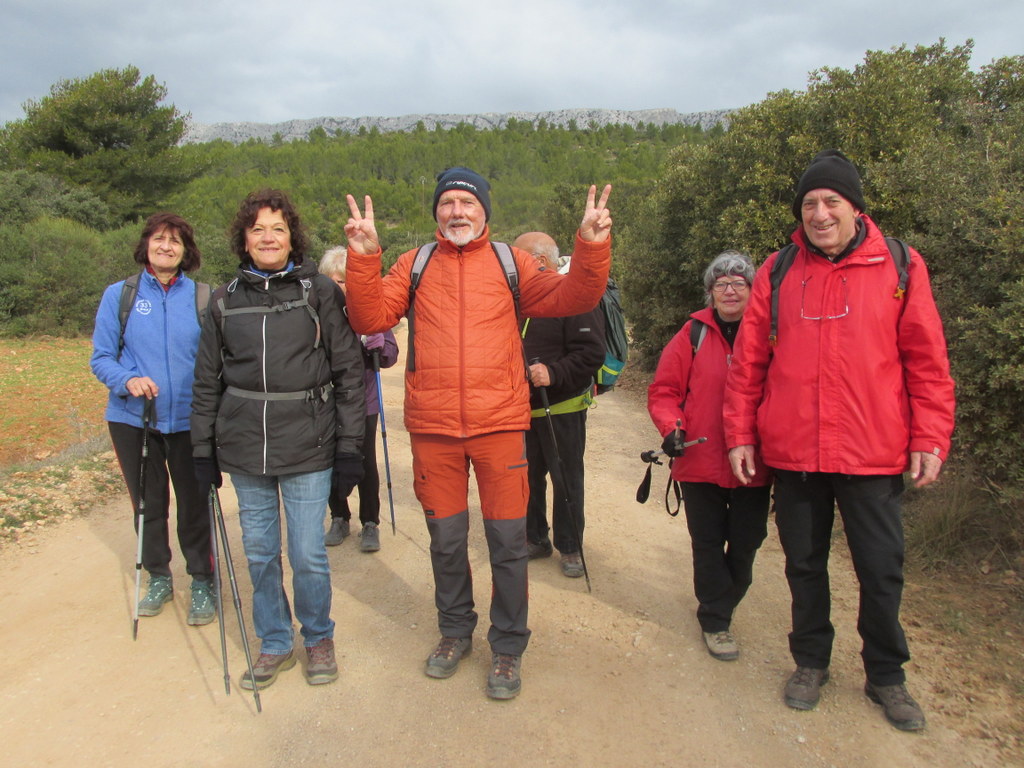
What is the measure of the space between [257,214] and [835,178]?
239cm

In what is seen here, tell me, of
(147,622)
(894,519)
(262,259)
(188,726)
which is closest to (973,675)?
(894,519)

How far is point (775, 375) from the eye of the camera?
115 inches

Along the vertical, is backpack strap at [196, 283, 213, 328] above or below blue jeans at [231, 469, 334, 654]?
above

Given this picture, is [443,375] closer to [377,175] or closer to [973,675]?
[973,675]

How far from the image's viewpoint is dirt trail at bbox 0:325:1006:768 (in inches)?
110

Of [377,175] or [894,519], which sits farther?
[377,175]

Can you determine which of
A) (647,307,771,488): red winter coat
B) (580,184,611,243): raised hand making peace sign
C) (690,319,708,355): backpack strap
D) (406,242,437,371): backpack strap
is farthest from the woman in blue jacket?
(690,319,708,355): backpack strap

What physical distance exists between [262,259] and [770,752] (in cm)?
287

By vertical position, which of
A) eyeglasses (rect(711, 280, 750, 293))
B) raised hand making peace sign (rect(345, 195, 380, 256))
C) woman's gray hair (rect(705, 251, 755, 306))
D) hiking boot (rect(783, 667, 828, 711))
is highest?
raised hand making peace sign (rect(345, 195, 380, 256))

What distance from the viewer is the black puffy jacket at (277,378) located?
308 cm

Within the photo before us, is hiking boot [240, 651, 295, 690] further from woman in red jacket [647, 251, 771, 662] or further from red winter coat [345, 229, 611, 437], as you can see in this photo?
woman in red jacket [647, 251, 771, 662]

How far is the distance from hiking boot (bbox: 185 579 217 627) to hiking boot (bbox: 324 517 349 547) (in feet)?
3.31

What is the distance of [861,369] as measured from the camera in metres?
2.70

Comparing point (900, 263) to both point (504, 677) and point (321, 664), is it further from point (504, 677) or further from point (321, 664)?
point (321, 664)
